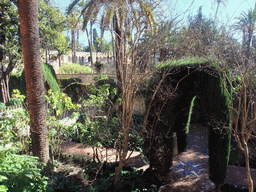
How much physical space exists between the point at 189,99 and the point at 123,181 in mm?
2765

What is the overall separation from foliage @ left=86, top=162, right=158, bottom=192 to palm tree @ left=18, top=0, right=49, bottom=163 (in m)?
1.53

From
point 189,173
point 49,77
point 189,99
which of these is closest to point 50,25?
point 49,77

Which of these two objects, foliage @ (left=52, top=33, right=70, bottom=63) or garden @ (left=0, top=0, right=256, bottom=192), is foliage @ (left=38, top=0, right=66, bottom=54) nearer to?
foliage @ (left=52, top=33, right=70, bottom=63)

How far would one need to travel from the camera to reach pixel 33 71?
448cm

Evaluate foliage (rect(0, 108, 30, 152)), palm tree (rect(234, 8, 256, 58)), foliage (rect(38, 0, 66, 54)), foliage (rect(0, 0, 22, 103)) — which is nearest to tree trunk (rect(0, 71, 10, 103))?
foliage (rect(0, 0, 22, 103))

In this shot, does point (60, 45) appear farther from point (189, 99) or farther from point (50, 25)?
point (189, 99)

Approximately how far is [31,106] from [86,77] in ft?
34.5

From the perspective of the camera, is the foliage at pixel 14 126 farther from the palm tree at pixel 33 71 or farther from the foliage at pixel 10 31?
the foliage at pixel 10 31

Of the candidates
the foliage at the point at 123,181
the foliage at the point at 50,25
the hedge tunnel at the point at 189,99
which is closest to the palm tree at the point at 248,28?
the hedge tunnel at the point at 189,99

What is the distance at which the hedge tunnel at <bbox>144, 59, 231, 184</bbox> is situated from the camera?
410 cm

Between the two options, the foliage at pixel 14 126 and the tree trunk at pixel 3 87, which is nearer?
the foliage at pixel 14 126

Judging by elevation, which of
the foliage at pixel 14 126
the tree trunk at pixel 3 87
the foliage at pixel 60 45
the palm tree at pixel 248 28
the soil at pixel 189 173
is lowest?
the soil at pixel 189 173

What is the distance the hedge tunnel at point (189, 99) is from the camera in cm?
410

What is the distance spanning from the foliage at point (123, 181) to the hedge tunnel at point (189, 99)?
401 millimetres
